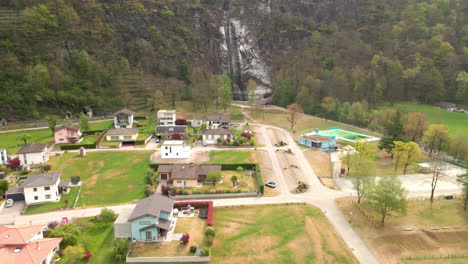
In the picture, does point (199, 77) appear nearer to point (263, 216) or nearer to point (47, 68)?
point (47, 68)

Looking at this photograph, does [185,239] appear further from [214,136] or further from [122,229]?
[214,136]

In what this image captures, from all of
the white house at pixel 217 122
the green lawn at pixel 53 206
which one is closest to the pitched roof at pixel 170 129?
the white house at pixel 217 122

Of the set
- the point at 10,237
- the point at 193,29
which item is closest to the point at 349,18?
the point at 193,29

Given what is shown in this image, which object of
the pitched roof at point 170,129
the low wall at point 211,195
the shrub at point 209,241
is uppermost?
the pitched roof at point 170,129

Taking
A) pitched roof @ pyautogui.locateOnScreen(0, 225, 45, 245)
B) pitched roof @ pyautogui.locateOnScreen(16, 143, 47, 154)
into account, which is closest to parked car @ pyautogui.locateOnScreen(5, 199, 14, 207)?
pitched roof @ pyautogui.locateOnScreen(0, 225, 45, 245)

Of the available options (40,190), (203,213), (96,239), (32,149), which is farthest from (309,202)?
(32,149)

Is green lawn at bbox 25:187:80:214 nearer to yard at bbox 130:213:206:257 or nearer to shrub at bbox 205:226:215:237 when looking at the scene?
yard at bbox 130:213:206:257

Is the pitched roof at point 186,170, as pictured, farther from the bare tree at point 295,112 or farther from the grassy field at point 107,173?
the bare tree at point 295,112
